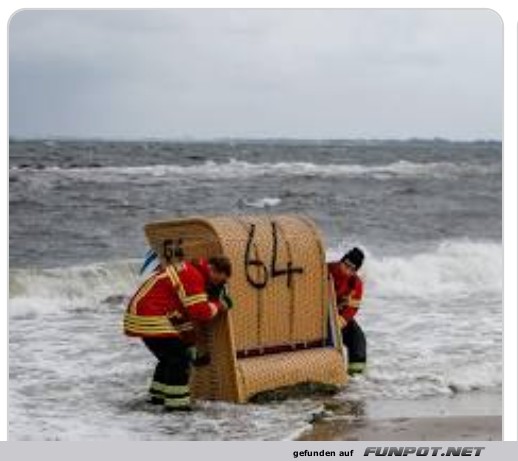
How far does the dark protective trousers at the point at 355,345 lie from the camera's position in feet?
31.7

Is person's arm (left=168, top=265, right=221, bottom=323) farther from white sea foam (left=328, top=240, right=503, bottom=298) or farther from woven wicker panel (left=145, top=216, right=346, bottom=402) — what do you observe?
white sea foam (left=328, top=240, right=503, bottom=298)

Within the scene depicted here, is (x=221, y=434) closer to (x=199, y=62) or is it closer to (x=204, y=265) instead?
(x=204, y=265)

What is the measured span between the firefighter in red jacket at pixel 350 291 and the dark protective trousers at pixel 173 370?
1.09 metres

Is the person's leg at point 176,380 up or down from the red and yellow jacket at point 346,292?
down

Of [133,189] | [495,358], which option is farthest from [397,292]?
[133,189]

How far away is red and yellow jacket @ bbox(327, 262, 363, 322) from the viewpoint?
9578 millimetres

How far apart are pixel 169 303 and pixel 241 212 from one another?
88 centimetres

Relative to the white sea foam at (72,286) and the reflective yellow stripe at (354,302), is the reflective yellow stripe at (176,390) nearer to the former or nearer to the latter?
the white sea foam at (72,286)

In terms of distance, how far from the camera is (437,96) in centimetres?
924

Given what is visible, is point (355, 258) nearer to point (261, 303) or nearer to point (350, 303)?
point (350, 303)

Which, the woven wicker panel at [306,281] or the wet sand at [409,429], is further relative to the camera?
the woven wicker panel at [306,281]

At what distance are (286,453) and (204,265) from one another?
1.18 meters

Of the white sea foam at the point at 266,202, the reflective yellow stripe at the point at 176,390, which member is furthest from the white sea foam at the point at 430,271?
the reflective yellow stripe at the point at 176,390

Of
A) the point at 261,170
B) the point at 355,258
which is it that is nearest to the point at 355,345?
the point at 355,258
